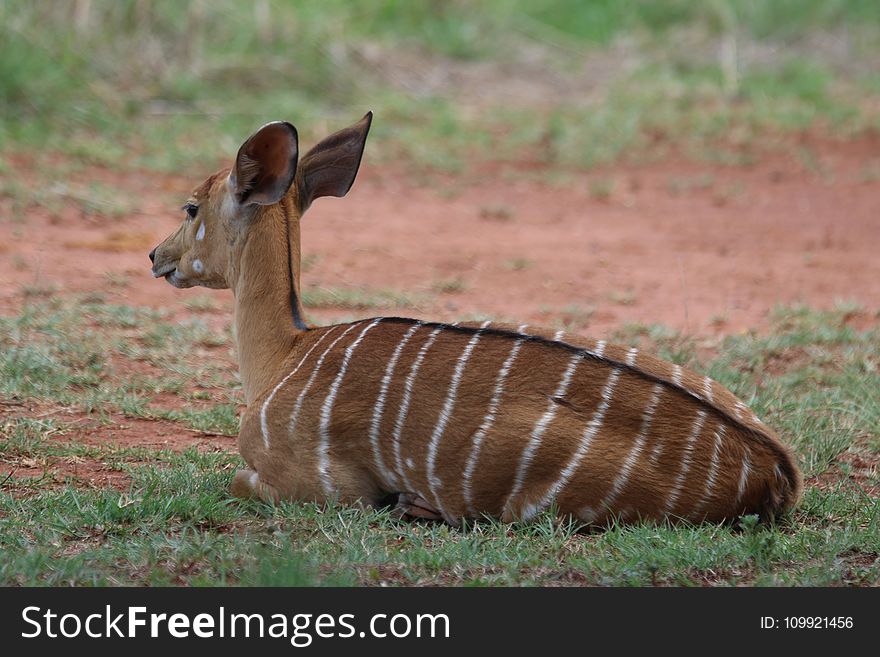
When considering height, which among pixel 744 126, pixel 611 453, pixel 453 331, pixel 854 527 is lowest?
pixel 854 527

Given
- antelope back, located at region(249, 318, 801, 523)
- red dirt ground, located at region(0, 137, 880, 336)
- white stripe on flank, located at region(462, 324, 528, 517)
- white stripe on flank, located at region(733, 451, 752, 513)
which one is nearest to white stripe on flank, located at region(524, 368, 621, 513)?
antelope back, located at region(249, 318, 801, 523)

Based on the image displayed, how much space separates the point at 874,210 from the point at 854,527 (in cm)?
598

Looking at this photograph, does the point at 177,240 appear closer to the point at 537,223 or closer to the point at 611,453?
the point at 611,453

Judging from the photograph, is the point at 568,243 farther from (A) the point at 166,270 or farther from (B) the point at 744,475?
(B) the point at 744,475

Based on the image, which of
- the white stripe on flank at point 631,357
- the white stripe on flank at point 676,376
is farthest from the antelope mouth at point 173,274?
the white stripe on flank at point 676,376

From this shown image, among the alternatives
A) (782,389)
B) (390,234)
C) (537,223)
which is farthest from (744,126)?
(782,389)

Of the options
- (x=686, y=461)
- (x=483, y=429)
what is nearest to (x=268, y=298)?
(x=483, y=429)

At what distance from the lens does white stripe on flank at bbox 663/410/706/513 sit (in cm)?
411

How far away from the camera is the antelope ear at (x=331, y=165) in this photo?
506 centimetres

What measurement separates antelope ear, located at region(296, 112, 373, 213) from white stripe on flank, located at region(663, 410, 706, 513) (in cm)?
165

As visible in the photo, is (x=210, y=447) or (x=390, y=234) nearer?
(x=210, y=447)

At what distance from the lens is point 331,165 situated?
5.07 metres

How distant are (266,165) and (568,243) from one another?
4.49m

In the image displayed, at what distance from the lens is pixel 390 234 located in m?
9.02
